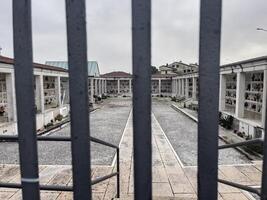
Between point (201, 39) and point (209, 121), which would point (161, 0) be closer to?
point (201, 39)

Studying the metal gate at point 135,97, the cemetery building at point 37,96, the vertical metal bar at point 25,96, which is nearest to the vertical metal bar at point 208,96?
the metal gate at point 135,97

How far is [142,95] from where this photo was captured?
4.65ft

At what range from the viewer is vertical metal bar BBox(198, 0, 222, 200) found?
131 centimetres

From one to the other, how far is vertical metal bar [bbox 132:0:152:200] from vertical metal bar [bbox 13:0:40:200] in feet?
1.96

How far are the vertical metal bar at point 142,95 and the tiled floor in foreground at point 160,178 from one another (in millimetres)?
2766

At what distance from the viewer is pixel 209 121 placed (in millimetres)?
1375

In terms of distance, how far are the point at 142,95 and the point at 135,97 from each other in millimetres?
42

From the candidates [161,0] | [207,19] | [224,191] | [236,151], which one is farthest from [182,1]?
[236,151]

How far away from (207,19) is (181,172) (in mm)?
5633

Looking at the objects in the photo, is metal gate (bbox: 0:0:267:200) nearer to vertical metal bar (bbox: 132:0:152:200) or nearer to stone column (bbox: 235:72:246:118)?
vertical metal bar (bbox: 132:0:152:200)

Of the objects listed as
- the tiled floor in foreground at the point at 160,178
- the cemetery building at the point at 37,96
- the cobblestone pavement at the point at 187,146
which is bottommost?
the cobblestone pavement at the point at 187,146

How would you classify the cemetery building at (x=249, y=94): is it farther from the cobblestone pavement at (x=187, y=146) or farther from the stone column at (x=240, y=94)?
the cobblestone pavement at (x=187, y=146)

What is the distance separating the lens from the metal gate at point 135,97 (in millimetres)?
1346

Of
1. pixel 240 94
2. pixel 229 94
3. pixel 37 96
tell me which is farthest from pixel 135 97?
pixel 229 94
